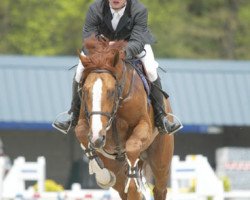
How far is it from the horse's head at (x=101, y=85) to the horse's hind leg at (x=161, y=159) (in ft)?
5.45

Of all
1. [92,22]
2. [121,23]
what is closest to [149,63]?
[121,23]

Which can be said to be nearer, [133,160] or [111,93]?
[111,93]

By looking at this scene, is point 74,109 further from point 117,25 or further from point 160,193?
point 160,193

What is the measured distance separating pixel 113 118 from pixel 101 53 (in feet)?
2.45

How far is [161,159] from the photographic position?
12.9 meters

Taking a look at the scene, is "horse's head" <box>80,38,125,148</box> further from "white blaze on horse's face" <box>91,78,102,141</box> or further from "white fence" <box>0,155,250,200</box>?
"white fence" <box>0,155,250,200</box>

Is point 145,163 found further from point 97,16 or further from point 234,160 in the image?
point 234,160

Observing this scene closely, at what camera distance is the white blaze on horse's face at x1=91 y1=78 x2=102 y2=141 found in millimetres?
10797

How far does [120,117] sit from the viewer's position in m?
11.6

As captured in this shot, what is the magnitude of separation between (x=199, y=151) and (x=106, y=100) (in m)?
15.4

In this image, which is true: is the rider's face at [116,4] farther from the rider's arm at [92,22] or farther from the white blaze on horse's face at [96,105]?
the white blaze on horse's face at [96,105]

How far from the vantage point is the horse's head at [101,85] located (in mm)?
10844

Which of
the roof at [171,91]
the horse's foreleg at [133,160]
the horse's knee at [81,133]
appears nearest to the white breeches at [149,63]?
the horse's foreleg at [133,160]

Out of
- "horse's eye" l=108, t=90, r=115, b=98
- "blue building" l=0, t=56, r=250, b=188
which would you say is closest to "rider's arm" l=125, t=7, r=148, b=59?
"horse's eye" l=108, t=90, r=115, b=98
